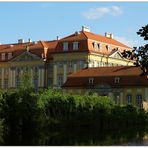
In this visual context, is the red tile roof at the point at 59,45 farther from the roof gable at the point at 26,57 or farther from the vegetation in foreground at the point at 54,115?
the vegetation in foreground at the point at 54,115

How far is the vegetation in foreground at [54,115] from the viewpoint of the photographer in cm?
3875

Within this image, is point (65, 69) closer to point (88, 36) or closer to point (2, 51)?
point (88, 36)

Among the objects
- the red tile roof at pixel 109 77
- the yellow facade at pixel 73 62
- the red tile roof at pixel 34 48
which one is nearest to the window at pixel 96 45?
the yellow facade at pixel 73 62

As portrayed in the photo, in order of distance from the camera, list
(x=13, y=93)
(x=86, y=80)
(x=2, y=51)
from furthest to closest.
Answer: (x=2, y=51), (x=86, y=80), (x=13, y=93)

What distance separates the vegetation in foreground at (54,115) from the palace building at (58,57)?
87.5 feet

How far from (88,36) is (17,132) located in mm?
44693

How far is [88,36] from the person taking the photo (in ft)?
266

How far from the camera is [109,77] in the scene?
67.8m

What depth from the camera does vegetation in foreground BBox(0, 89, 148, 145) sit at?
38.8 metres

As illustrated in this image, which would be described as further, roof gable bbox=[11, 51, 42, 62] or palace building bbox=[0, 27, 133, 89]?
roof gable bbox=[11, 51, 42, 62]

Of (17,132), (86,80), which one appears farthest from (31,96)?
(86,80)

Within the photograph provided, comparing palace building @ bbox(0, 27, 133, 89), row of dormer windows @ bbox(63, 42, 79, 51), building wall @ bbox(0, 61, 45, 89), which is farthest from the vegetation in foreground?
building wall @ bbox(0, 61, 45, 89)

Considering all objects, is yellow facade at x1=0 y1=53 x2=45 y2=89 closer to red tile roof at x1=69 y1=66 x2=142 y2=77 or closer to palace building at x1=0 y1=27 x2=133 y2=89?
palace building at x1=0 y1=27 x2=133 y2=89

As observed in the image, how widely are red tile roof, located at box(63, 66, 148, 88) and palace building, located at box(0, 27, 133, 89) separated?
815cm
